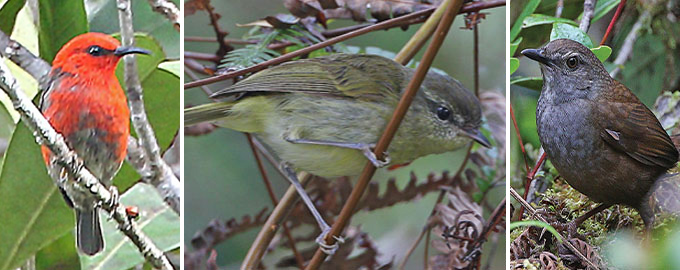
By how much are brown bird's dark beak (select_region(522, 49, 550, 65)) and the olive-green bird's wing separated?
0.25m

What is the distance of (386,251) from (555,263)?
35cm

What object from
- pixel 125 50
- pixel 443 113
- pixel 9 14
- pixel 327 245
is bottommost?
pixel 327 245

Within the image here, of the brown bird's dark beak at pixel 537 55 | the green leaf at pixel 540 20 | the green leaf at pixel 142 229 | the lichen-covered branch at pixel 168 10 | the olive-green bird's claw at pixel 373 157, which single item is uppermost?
the lichen-covered branch at pixel 168 10

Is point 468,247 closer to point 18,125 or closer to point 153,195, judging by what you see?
point 153,195

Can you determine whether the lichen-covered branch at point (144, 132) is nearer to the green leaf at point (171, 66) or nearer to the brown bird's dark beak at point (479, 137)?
the green leaf at point (171, 66)

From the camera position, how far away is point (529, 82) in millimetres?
1480

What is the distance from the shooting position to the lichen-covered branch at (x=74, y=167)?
4.77 ft

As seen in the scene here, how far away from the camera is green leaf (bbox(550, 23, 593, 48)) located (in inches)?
56.6

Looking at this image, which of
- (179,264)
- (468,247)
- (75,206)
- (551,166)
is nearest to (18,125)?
(75,206)

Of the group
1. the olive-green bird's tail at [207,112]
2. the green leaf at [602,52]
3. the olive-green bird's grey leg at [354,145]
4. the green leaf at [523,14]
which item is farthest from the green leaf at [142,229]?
the green leaf at [602,52]

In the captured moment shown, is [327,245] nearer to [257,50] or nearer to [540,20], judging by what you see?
[257,50]

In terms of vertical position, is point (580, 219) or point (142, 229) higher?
point (142, 229)

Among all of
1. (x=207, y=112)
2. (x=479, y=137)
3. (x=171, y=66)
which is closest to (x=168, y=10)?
(x=171, y=66)

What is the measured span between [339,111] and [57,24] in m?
0.60
